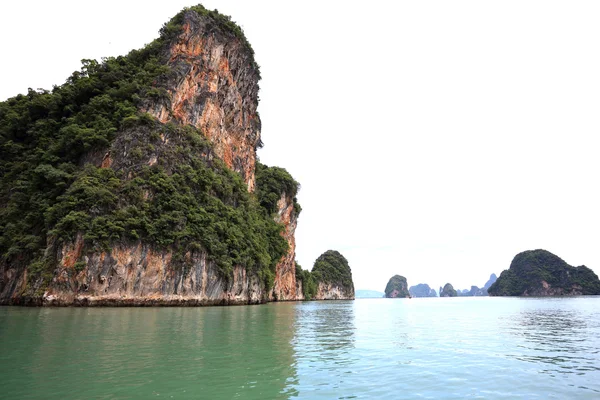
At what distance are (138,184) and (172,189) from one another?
3.24m

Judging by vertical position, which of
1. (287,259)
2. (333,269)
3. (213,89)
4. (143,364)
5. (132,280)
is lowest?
(143,364)

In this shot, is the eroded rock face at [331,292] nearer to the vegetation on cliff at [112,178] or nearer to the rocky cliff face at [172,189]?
the rocky cliff face at [172,189]

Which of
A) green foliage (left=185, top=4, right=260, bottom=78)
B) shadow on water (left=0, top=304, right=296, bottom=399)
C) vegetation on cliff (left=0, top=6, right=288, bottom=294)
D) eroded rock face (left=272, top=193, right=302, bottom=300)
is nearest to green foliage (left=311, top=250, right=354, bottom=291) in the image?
eroded rock face (left=272, top=193, right=302, bottom=300)

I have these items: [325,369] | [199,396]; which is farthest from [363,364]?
[199,396]

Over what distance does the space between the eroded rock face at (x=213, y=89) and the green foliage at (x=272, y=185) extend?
4262 mm

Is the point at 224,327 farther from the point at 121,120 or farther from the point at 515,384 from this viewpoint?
the point at 121,120

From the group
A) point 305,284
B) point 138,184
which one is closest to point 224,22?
point 138,184

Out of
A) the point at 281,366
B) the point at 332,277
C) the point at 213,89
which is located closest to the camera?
the point at 281,366

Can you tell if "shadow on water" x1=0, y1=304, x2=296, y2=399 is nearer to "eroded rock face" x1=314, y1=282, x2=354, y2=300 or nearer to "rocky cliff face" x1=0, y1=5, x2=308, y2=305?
"rocky cliff face" x1=0, y1=5, x2=308, y2=305

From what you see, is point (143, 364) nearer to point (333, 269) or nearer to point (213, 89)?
point (213, 89)

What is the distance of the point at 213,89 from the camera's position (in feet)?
159

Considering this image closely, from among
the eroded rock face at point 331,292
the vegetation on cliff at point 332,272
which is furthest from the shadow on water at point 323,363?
the eroded rock face at point 331,292

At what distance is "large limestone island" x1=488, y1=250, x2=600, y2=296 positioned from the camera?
117 metres

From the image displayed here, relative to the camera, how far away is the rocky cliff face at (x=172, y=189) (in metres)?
29.2
